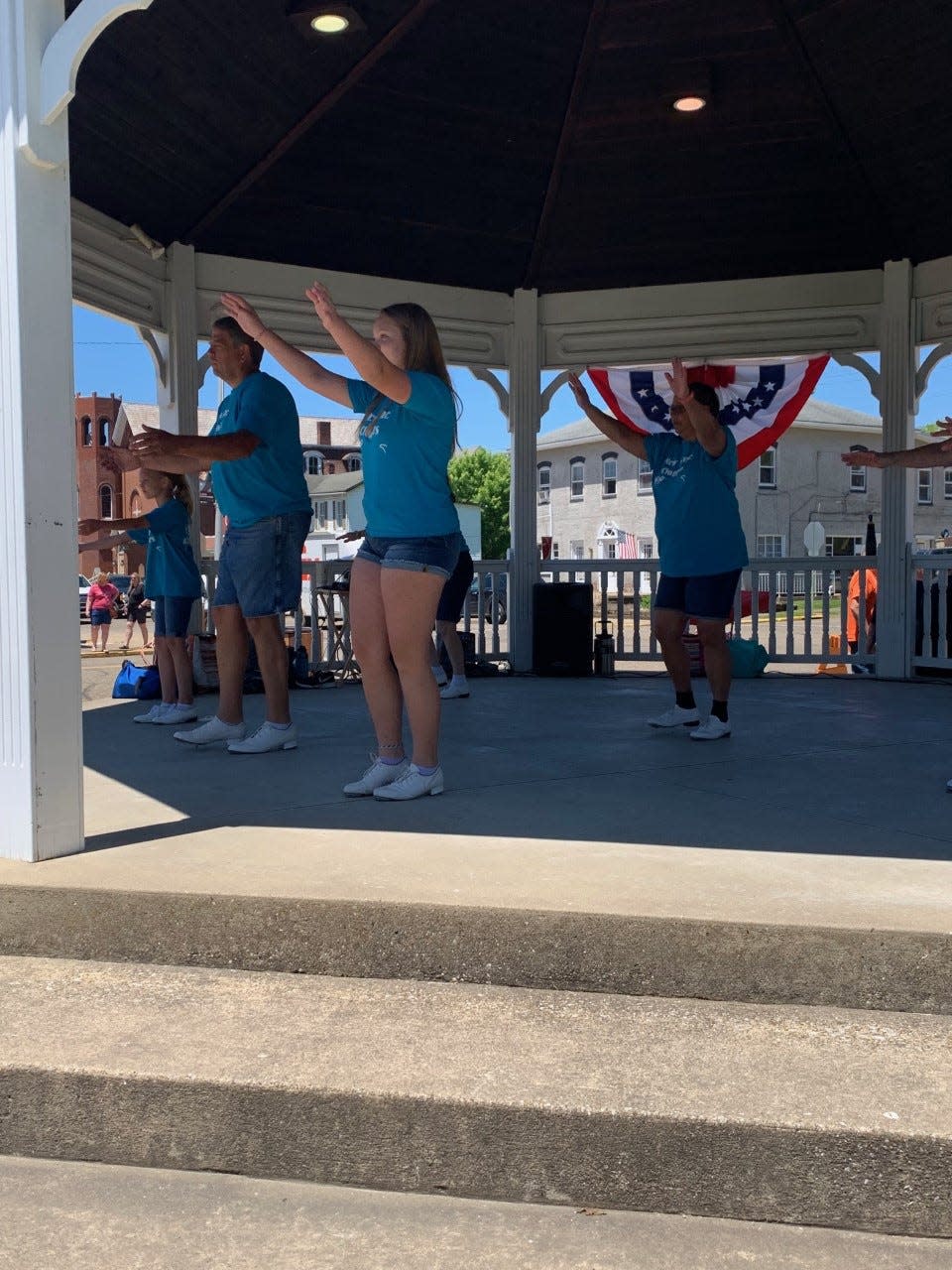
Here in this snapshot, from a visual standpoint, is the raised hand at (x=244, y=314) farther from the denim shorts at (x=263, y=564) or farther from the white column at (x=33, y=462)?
the denim shorts at (x=263, y=564)

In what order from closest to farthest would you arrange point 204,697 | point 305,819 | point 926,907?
1. point 926,907
2. point 305,819
3. point 204,697

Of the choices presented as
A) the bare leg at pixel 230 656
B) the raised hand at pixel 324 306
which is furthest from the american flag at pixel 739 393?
the raised hand at pixel 324 306

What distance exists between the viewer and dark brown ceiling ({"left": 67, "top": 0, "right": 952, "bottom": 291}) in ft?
20.0

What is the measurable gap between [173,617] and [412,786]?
8.73 ft

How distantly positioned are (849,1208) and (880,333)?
26.5 ft

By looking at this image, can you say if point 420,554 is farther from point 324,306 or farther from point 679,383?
point 679,383

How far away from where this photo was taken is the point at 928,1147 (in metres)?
1.94

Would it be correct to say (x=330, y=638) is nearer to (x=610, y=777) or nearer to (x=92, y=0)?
(x=610, y=777)

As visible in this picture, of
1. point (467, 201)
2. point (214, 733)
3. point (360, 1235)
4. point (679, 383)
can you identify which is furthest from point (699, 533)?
point (360, 1235)

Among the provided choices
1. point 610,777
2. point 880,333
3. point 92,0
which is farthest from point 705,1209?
point 880,333

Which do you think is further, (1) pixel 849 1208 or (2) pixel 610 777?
(2) pixel 610 777

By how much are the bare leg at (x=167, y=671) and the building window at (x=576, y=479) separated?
4660 cm

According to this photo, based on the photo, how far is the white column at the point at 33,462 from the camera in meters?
3.10

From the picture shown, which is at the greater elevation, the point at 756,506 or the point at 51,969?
the point at 756,506
